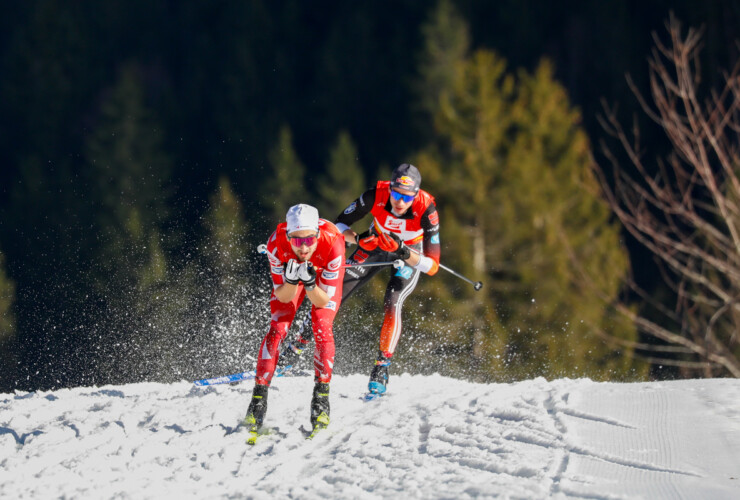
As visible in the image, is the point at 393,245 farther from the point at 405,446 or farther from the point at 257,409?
the point at 405,446

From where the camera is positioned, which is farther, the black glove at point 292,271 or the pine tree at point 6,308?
the pine tree at point 6,308

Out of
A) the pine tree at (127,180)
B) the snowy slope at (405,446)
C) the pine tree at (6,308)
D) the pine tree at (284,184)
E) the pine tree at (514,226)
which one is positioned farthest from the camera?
the pine tree at (284,184)

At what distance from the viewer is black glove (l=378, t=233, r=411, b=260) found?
732 centimetres

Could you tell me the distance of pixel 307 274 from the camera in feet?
18.6

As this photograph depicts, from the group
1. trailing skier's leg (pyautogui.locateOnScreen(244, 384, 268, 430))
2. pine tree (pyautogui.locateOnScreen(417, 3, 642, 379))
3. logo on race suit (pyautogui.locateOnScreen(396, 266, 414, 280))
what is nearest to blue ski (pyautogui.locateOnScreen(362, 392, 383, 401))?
logo on race suit (pyautogui.locateOnScreen(396, 266, 414, 280))

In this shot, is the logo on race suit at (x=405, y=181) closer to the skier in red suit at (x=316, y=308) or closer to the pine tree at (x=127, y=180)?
the skier in red suit at (x=316, y=308)

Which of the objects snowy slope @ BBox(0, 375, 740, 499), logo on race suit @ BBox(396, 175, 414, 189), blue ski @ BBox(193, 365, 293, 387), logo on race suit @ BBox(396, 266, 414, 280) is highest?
logo on race suit @ BBox(396, 175, 414, 189)

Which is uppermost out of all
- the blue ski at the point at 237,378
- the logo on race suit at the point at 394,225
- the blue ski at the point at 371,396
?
the logo on race suit at the point at 394,225

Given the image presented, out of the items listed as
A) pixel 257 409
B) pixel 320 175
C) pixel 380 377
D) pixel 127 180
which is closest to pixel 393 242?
pixel 380 377

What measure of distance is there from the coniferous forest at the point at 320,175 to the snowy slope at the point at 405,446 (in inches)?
64.8

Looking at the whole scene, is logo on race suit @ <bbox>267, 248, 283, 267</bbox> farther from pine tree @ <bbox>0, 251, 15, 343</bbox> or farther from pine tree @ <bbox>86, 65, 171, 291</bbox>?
pine tree @ <bbox>0, 251, 15, 343</bbox>

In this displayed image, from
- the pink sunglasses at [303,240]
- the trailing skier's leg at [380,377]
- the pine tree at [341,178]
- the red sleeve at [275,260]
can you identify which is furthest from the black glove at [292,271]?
the pine tree at [341,178]

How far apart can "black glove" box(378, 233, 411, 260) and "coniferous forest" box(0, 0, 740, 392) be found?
1.89 meters

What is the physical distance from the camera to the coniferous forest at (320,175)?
58.7 ft
